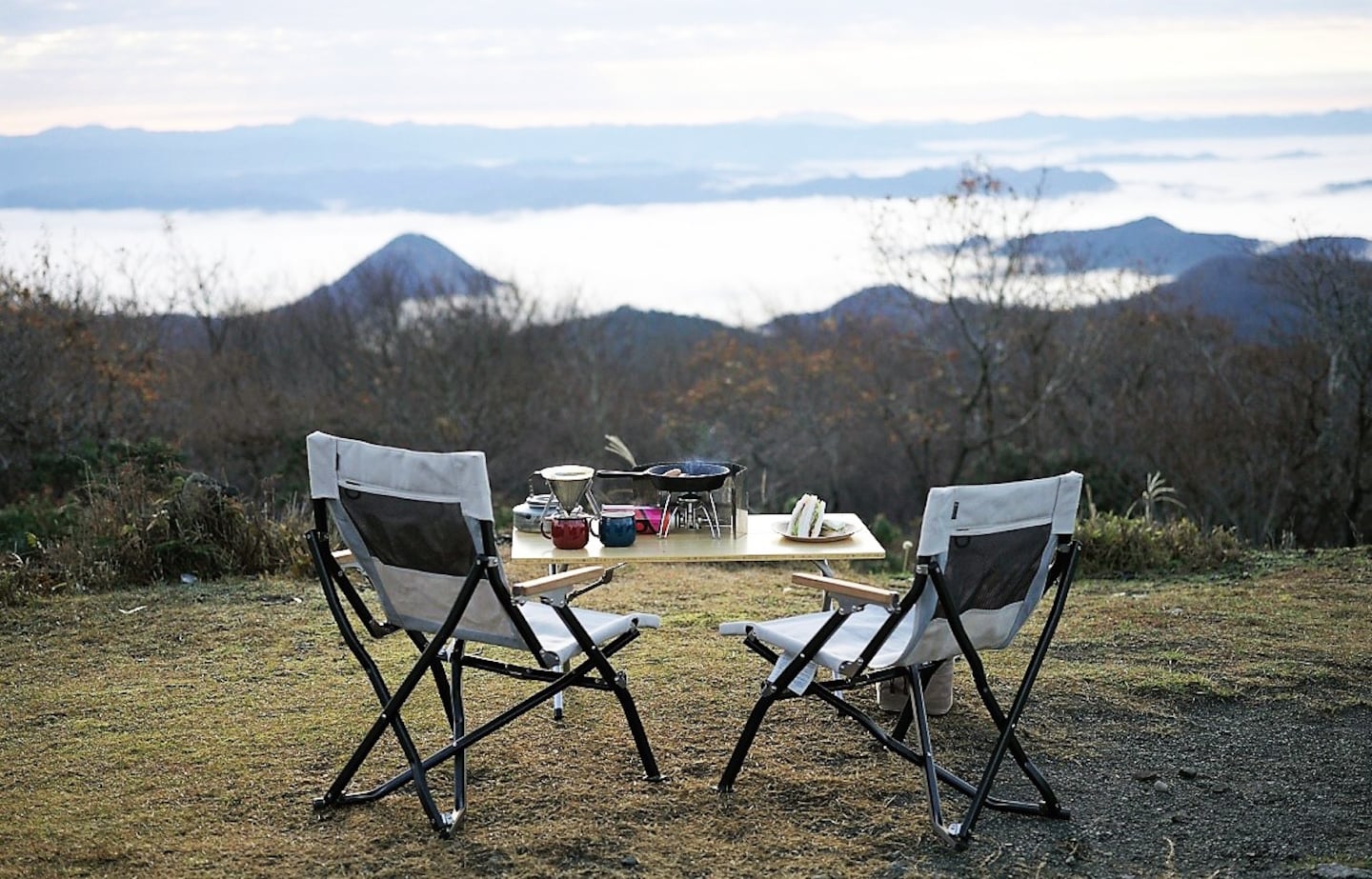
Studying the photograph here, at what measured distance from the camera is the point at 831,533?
4.15 m

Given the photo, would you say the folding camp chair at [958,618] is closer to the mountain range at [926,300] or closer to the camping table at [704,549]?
the camping table at [704,549]

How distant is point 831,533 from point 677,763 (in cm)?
88

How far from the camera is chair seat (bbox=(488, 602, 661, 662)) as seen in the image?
349 centimetres

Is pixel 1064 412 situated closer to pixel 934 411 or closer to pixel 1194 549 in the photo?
→ pixel 934 411

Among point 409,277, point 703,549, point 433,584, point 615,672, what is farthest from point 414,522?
point 409,277

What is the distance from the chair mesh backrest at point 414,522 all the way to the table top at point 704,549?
1.70ft

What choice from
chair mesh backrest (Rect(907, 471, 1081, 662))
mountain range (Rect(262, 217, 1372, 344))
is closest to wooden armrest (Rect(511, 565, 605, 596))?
chair mesh backrest (Rect(907, 471, 1081, 662))

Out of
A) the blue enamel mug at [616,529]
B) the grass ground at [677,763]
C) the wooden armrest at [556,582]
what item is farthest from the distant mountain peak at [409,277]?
the wooden armrest at [556,582]

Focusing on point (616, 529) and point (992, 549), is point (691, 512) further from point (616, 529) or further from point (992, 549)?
point (992, 549)

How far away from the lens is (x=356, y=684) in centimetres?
466

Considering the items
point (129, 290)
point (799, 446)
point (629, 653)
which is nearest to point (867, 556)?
point (629, 653)

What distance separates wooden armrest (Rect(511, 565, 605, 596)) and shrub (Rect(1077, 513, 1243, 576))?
4.11 metres

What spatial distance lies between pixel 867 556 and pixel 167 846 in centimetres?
211

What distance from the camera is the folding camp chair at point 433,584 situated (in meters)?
3.22
